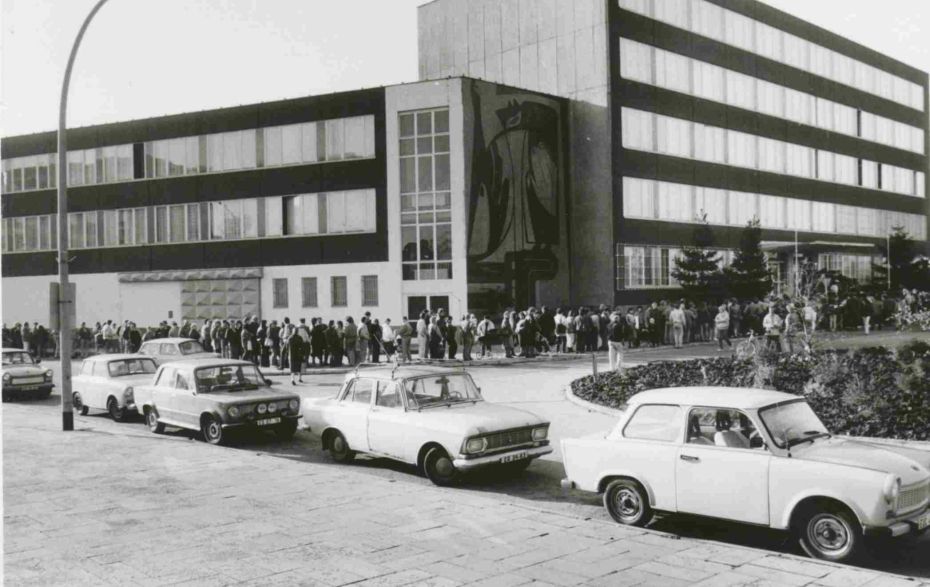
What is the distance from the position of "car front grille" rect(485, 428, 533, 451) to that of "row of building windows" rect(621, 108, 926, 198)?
109 ft

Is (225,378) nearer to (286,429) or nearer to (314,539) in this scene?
(286,429)

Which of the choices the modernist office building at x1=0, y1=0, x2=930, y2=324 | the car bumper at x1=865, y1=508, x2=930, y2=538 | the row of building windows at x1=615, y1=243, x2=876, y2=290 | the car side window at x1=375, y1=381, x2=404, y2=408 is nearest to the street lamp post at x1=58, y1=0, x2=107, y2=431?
the car side window at x1=375, y1=381, x2=404, y2=408

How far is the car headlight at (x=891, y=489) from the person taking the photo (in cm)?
715

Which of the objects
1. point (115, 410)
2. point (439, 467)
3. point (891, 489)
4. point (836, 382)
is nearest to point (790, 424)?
point (891, 489)

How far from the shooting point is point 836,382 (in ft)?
50.1

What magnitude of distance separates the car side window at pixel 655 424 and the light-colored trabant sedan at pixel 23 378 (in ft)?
60.9

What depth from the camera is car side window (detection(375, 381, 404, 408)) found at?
11.6 m

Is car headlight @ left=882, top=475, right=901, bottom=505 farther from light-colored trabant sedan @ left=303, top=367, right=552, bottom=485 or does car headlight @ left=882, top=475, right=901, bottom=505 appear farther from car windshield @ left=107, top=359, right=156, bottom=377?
car windshield @ left=107, top=359, right=156, bottom=377

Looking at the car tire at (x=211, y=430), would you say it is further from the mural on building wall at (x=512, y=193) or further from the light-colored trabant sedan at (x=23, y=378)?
the mural on building wall at (x=512, y=193)

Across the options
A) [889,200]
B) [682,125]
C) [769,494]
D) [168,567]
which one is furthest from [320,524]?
[889,200]

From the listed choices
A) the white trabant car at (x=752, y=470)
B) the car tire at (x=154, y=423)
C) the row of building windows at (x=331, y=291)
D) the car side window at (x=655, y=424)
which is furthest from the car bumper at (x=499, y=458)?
the row of building windows at (x=331, y=291)

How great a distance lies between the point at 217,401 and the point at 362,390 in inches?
130

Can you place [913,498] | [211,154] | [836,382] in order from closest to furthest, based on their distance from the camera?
[913,498] < [836,382] < [211,154]

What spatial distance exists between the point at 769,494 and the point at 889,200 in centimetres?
6326
